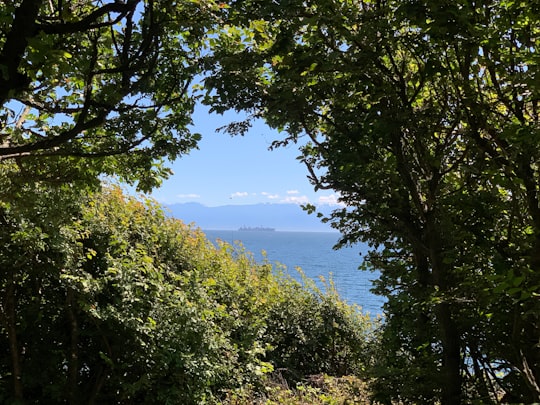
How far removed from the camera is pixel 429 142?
3402 mm

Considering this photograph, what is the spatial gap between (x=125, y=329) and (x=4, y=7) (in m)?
3.41

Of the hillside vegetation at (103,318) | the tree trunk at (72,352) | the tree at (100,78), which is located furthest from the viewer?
the tree trunk at (72,352)

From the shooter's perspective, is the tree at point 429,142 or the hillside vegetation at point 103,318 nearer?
the tree at point 429,142

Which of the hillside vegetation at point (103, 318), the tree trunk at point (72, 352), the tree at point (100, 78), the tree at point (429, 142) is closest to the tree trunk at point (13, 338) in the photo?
the hillside vegetation at point (103, 318)

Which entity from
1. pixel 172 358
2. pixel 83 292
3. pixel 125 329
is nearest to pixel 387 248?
pixel 172 358

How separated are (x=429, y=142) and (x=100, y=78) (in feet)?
9.33

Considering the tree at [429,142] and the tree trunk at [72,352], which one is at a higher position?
the tree at [429,142]

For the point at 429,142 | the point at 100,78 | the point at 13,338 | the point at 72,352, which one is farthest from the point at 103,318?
the point at 429,142

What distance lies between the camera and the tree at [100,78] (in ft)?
7.00

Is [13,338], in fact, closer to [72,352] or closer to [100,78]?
[72,352]

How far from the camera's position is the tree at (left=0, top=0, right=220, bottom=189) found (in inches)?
84.0

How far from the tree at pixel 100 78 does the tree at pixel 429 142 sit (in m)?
0.46

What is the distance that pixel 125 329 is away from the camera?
450 cm

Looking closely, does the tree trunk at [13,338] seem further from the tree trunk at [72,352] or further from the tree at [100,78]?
the tree at [100,78]
